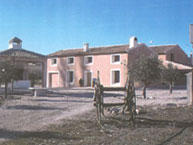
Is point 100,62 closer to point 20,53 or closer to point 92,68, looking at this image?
point 92,68

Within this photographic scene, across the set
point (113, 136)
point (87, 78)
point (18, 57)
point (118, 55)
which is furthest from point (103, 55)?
point (113, 136)

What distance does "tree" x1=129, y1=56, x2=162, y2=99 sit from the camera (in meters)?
13.3

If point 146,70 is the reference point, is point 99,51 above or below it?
above

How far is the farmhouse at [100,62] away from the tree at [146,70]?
9611mm

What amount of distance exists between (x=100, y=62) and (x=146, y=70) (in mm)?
14807

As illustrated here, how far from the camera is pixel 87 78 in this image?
29.3m

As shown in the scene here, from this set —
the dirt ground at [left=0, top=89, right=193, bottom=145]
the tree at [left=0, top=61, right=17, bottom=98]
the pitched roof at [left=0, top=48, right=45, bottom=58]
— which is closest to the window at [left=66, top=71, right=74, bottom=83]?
the pitched roof at [left=0, top=48, right=45, bottom=58]

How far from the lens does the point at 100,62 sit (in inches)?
1095

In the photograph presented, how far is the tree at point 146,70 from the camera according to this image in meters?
13.3

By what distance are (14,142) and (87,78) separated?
81.0 feet

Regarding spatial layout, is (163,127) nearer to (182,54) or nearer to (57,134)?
(57,134)

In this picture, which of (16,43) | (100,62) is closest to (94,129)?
(16,43)

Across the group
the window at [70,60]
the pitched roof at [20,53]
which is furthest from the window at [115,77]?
the pitched roof at [20,53]

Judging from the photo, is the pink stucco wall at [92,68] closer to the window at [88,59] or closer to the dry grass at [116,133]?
the window at [88,59]
